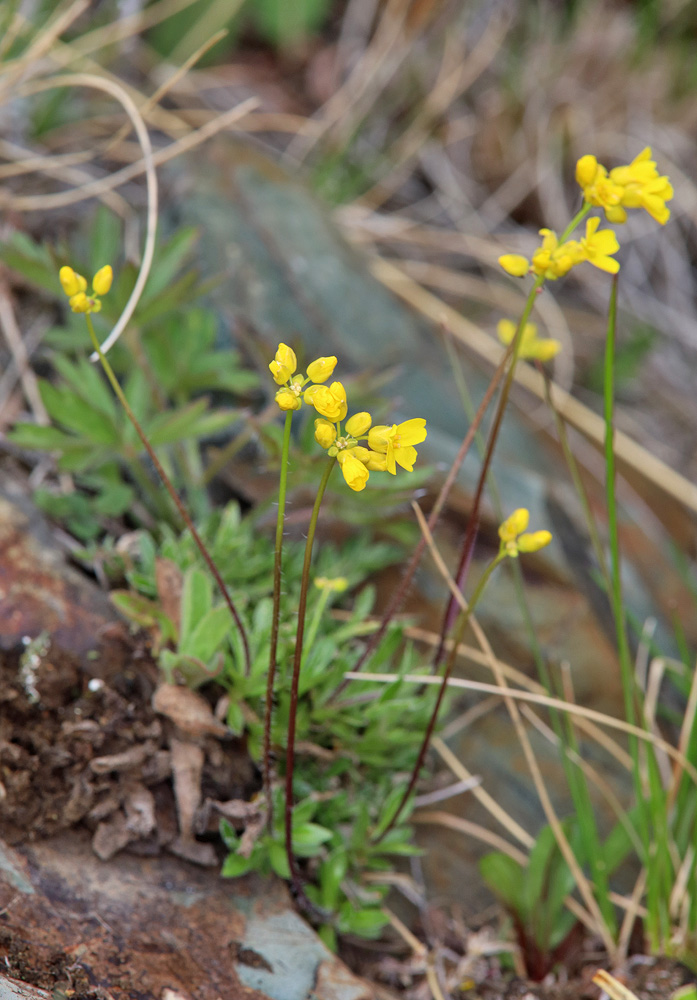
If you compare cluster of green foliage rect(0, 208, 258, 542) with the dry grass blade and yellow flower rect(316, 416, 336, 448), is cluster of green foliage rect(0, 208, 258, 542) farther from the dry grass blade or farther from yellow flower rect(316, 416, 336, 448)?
the dry grass blade

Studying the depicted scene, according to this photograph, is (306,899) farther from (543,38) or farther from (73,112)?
(543,38)

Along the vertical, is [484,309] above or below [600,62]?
below

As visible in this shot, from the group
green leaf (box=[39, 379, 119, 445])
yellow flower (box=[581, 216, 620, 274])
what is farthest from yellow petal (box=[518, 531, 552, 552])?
green leaf (box=[39, 379, 119, 445])

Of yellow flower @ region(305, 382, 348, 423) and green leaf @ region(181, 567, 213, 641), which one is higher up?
yellow flower @ region(305, 382, 348, 423)

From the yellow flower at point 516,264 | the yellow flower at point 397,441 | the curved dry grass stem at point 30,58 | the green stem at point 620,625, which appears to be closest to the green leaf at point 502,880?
the green stem at point 620,625

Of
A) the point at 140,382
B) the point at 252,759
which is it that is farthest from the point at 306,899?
the point at 140,382

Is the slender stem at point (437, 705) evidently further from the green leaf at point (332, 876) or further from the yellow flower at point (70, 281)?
the yellow flower at point (70, 281)

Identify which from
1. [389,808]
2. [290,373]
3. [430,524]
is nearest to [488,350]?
[430,524]
